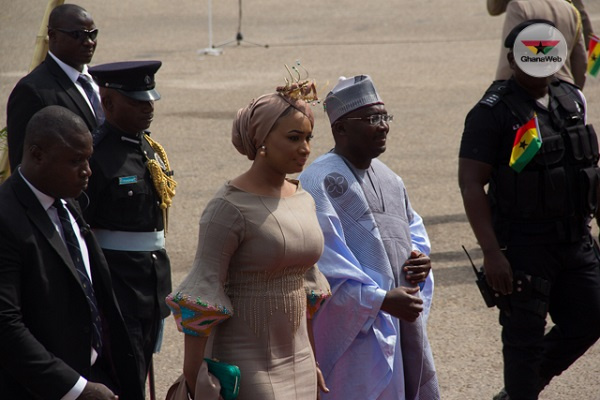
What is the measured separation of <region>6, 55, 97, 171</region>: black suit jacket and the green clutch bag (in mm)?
2176

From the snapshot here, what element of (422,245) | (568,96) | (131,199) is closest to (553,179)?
(568,96)

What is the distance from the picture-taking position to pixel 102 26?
26906 mm

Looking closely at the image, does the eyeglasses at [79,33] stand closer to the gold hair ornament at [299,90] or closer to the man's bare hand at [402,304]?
the gold hair ornament at [299,90]

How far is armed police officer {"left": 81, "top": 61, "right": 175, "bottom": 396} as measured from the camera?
16.0 feet

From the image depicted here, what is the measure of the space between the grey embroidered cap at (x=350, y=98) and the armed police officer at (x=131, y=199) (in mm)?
944

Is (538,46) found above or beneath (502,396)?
above

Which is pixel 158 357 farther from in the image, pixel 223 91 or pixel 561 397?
pixel 223 91

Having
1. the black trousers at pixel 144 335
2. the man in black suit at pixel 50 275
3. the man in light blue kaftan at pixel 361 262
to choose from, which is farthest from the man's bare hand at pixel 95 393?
the black trousers at pixel 144 335

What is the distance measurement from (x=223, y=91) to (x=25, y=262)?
1361 cm

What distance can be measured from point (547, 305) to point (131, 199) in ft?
6.36

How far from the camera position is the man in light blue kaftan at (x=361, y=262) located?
4316mm

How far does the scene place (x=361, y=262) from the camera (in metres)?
4.41

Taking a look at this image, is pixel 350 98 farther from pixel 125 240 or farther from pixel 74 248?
pixel 74 248

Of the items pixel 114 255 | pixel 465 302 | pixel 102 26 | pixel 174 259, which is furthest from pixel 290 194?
pixel 102 26
